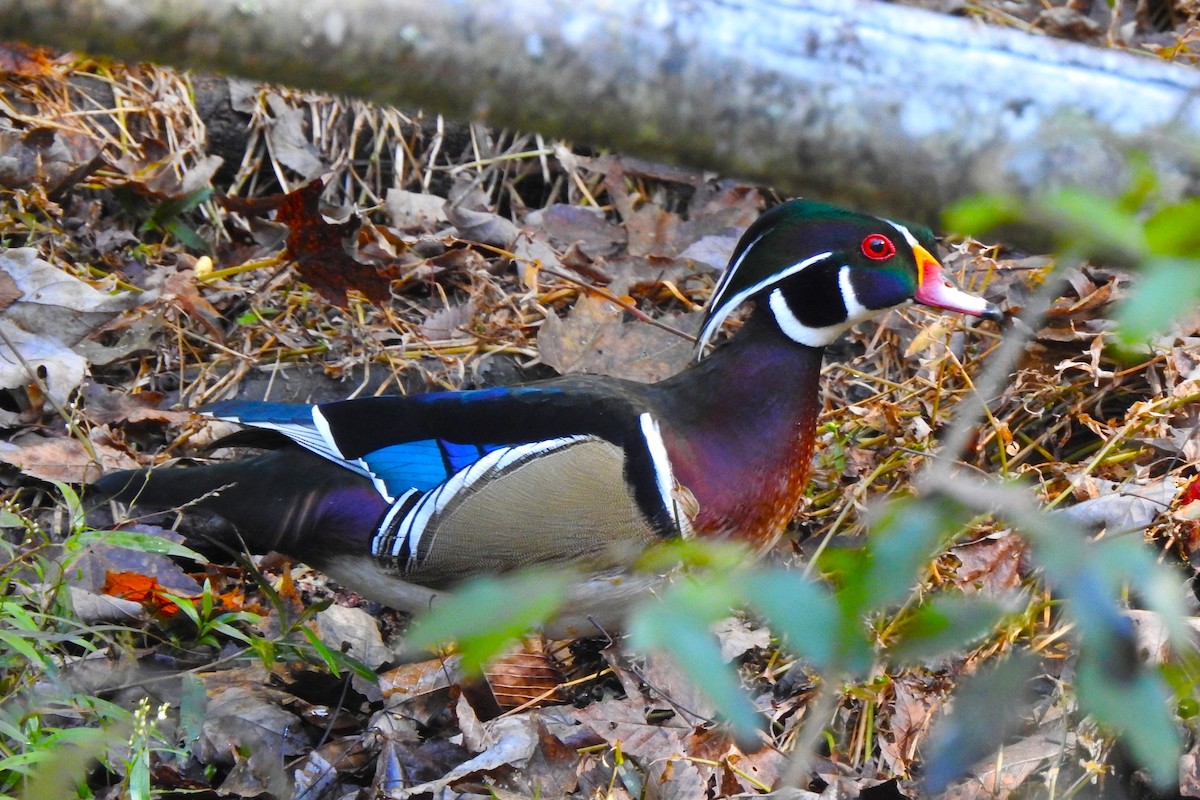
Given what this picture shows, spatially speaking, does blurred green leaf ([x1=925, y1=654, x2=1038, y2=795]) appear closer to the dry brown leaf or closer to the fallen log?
the fallen log

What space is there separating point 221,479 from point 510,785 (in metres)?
0.97

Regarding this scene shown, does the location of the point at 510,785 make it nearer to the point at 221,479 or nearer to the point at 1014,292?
the point at 221,479

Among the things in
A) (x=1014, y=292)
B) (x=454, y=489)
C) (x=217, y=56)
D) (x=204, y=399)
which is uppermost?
(x=217, y=56)

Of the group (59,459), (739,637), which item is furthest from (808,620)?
(59,459)

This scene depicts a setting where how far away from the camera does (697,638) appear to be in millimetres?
684

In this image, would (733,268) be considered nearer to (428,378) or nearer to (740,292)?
(740,292)

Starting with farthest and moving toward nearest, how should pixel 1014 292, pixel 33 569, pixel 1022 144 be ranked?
pixel 1014 292 < pixel 33 569 < pixel 1022 144

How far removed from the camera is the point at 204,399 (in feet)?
11.4

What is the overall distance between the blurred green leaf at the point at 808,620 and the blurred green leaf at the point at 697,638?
0.02m

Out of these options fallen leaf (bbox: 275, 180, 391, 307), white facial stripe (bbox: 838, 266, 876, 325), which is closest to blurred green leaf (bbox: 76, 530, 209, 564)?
fallen leaf (bbox: 275, 180, 391, 307)

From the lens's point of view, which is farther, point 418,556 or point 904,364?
point 904,364

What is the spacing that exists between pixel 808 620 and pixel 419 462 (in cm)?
212

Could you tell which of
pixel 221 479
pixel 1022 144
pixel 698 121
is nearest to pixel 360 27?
pixel 698 121

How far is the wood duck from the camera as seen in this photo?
269cm
